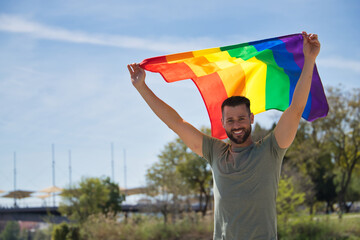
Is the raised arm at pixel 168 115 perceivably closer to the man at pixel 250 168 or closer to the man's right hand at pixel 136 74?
the man's right hand at pixel 136 74

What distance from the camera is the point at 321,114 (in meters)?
3.46

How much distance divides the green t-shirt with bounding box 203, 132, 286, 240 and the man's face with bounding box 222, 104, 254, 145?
81mm

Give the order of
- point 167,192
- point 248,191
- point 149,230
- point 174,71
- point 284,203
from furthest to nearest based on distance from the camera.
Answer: point 167,192
point 284,203
point 149,230
point 174,71
point 248,191

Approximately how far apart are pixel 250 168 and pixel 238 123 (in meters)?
0.30

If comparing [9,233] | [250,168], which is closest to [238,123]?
[250,168]

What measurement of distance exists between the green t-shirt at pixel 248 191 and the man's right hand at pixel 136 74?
87 cm

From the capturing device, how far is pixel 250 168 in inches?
103

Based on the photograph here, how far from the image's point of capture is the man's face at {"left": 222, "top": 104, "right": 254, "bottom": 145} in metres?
2.71

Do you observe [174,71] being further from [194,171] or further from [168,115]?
[194,171]

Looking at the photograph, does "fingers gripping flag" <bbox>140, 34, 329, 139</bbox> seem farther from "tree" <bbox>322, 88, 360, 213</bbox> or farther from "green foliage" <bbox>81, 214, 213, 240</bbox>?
"tree" <bbox>322, 88, 360, 213</bbox>

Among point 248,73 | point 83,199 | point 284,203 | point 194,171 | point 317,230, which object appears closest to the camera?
point 248,73

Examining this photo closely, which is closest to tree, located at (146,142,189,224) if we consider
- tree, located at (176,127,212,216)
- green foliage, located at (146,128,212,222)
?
green foliage, located at (146,128,212,222)

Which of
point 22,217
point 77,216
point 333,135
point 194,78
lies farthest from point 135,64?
point 22,217

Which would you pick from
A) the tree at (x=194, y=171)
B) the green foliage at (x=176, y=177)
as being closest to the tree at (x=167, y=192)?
the green foliage at (x=176, y=177)
